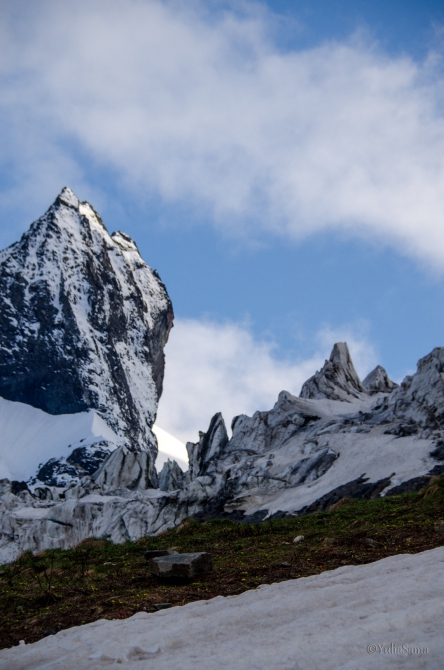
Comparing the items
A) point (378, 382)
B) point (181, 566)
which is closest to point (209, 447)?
point (378, 382)

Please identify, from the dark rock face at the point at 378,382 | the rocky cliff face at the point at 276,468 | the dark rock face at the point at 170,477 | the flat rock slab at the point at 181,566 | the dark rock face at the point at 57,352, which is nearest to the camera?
the flat rock slab at the point at 181,566

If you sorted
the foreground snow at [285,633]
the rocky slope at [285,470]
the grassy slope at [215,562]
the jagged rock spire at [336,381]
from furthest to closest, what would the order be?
the jagged rock spire at [336,381] → the rocky slope at [285,470] → the grassy slope at [215,562] → the foreground snow at [285,633]

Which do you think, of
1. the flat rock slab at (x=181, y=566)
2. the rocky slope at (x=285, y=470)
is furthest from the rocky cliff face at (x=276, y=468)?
the flat rock slab at (x=181, y=566)

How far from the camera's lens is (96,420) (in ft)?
563

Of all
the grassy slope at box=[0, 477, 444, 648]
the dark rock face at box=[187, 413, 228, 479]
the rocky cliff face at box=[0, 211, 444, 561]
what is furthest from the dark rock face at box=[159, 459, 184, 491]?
the grassy slope at box=[0, 477, 444, 648]

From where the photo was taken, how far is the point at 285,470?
37875 millimetres

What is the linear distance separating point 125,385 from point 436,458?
6878 inches

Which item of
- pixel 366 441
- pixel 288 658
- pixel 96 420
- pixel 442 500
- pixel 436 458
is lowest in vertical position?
pixel 288 658

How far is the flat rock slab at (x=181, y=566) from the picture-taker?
11.9m

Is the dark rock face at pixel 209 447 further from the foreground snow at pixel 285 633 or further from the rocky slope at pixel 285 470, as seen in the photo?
the foreground snow at pixel 285 633

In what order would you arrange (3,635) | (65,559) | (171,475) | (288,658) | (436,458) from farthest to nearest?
(171,475)
(436,458)
(65,559)
(3,635)
(288,658)

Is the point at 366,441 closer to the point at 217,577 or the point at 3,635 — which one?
the point at 217,577

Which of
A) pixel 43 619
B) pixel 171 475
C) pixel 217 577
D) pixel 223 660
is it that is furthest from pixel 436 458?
pixel 171 475

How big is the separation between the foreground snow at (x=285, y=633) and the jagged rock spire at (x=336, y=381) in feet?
165
